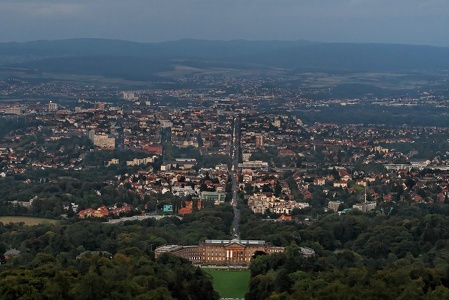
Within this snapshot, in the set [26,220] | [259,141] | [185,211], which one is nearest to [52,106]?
[259,141]

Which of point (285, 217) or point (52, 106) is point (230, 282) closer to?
point (285, 217)

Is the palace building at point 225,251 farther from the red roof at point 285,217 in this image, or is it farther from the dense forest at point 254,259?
the red roof at point 285,217

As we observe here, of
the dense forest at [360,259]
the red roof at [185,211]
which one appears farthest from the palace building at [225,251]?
the red roof at [185,211]

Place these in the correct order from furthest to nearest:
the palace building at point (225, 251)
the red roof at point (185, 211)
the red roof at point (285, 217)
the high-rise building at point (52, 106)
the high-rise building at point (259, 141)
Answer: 1. the high-rise building at point (52, 106)
2. the high-rise building at point (259, 141)
3. the red roof at point (185, 211)
4. the red roof at point (285, 217)
5. the palace building at point (225, 251)

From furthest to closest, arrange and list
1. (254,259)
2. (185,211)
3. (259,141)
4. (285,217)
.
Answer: (259,141)
(185,211)
(285,217)
(254,259)

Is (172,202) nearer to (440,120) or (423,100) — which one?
(440,120)

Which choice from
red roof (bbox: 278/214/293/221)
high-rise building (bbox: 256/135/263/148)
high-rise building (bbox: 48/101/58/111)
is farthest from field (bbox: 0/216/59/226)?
high-rise building (bbox: 48/101/58/111)
